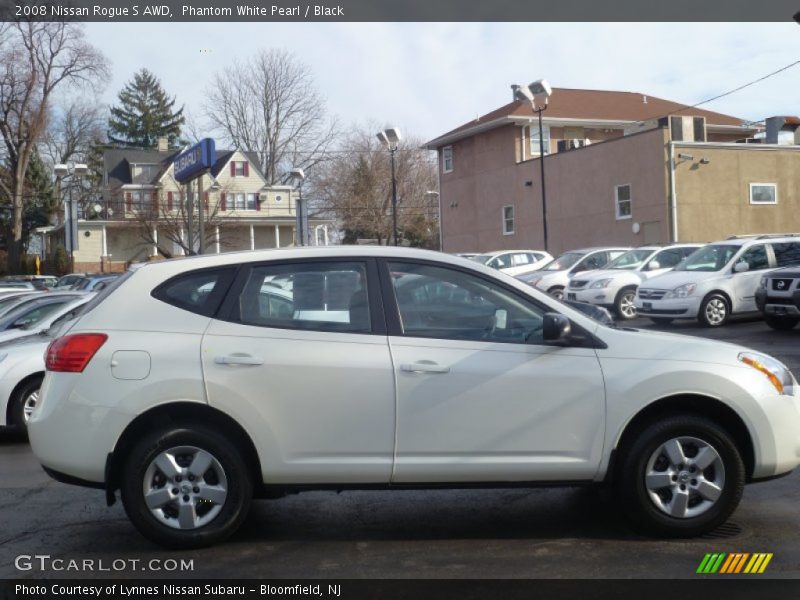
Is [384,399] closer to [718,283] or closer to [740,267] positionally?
[718,283]

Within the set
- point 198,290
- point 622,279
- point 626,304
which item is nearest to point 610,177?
point 622,279

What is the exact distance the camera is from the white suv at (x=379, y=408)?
5219mm

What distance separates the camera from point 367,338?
5.35 m

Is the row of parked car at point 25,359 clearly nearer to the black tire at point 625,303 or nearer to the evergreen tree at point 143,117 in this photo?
the black tire at point 625,303

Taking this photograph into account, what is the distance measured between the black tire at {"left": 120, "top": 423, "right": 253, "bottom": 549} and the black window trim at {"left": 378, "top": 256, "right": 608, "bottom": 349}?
117cm

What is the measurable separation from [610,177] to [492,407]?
31.3 m

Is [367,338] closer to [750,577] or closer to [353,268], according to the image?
[353,268]

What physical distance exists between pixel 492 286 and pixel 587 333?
0.62 meters

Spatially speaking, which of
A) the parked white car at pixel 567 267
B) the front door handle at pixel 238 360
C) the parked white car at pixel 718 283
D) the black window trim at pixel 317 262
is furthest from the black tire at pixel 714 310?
the front door handle at pixel 238 360

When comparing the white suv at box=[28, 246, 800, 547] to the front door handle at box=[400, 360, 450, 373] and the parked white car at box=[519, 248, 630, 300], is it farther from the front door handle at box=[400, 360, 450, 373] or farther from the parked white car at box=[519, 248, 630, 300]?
the parked white car at box=[519, 248, 630, 300]

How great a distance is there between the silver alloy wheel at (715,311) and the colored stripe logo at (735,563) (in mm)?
13127

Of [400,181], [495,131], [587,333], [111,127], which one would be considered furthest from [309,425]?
[111,127]

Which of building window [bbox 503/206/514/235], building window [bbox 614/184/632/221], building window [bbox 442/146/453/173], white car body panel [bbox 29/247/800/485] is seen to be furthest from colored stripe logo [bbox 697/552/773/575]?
building window [bbox 442/146/453/173]

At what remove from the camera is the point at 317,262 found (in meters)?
5.57
